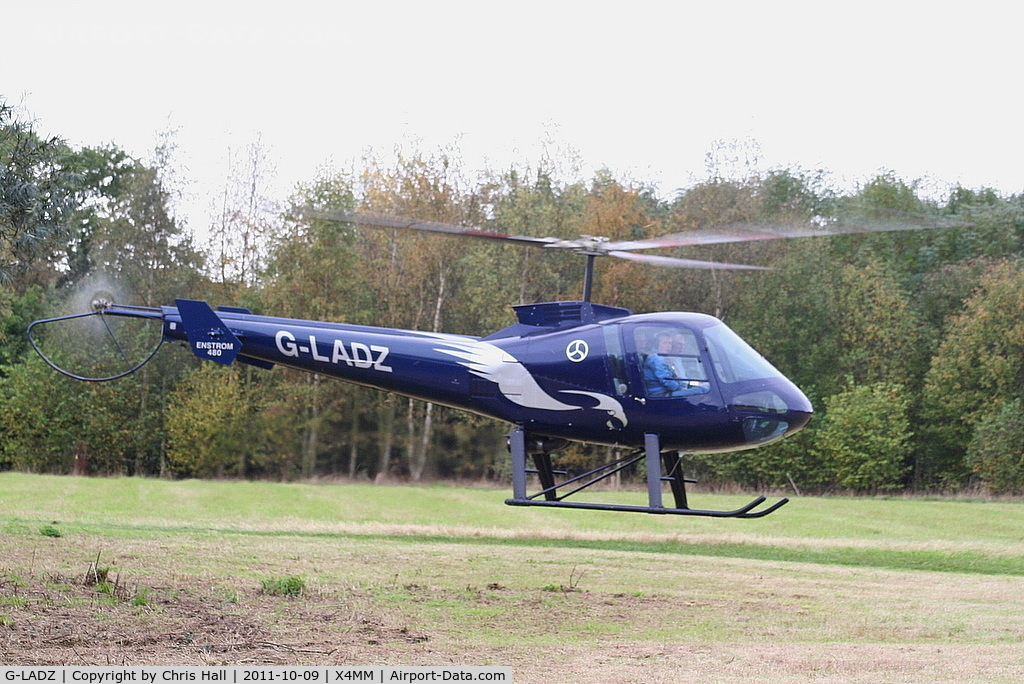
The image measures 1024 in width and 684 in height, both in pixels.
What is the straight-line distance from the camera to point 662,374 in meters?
11.1

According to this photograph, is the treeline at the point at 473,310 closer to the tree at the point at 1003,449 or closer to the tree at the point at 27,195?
the tree at the point at 1003,449

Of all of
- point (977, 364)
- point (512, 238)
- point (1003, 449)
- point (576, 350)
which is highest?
point (977, 364)

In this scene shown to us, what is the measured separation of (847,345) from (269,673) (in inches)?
1374

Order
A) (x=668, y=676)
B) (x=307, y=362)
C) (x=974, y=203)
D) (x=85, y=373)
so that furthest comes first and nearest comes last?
(x=974, y=203), (x=85, y=373), (x=307, y=362), (x=668, y=676)

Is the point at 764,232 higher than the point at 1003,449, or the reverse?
the point at 764,232

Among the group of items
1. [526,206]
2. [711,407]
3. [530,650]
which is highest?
[526,206]

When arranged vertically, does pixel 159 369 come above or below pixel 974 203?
below

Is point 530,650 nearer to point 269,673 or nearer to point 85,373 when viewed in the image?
point 269,673

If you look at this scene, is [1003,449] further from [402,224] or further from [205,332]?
[205,332]

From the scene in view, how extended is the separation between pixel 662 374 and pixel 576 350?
3.30 ft

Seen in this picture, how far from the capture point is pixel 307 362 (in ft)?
40.1

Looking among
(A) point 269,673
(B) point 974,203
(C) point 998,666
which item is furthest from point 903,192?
(A) point 269,673

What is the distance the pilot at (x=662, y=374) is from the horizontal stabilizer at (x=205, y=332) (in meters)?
4.77
